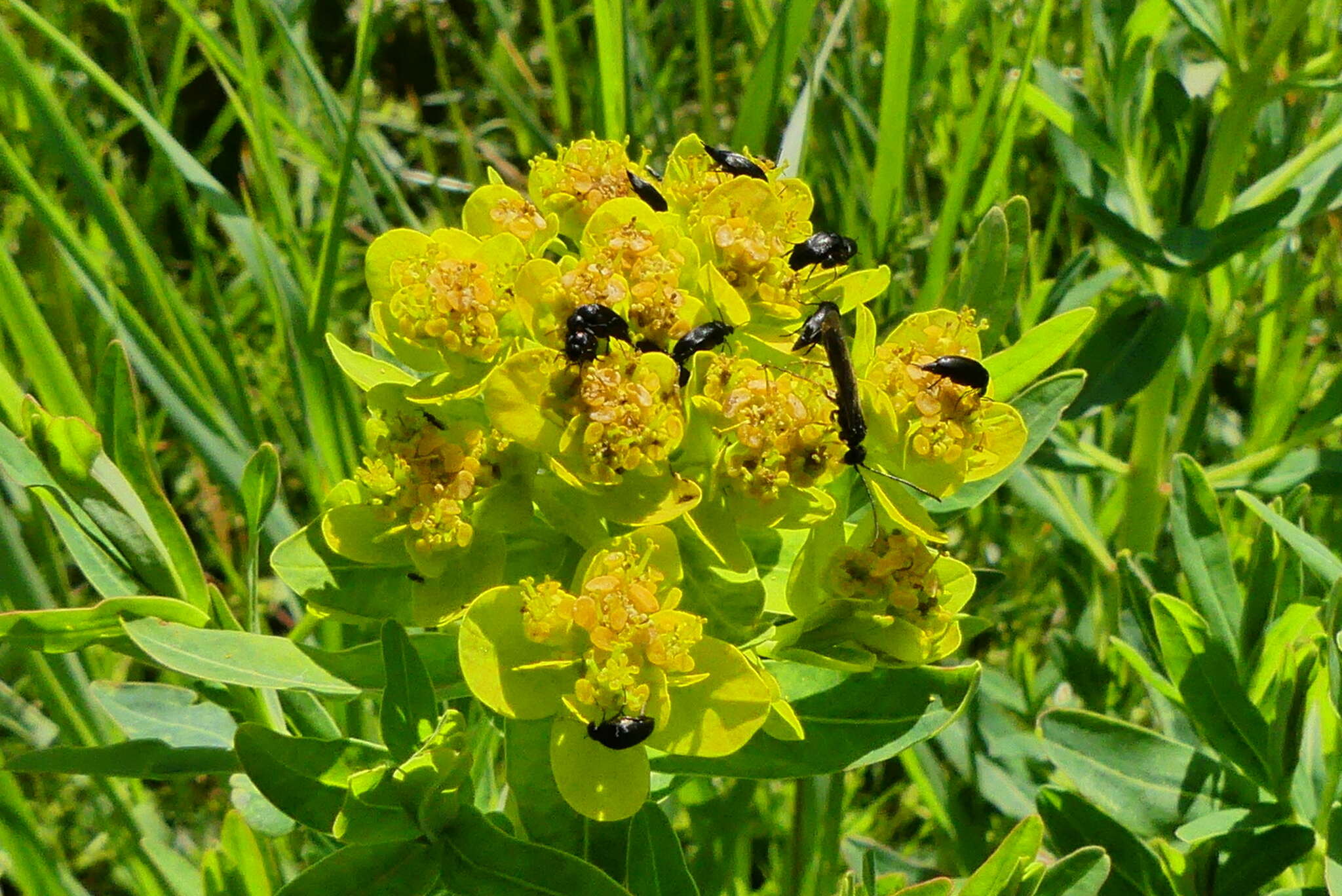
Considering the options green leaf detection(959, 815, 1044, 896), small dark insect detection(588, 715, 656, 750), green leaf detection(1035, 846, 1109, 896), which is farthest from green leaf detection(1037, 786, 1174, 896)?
small dark insect detection(588, 715, 656, 750)

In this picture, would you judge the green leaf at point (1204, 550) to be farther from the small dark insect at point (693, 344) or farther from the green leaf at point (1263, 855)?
the small dark insect at point (693, 344)

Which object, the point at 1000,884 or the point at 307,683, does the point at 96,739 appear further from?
the point at 1000,884

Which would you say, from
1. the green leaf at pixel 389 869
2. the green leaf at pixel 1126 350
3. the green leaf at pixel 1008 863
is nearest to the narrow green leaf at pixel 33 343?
the green leaf at pixel 389 869

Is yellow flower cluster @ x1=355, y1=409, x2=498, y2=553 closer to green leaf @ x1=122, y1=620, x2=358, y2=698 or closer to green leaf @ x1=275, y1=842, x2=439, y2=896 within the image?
green leaf @ x1=122, y1=620, x2=358, y2=698

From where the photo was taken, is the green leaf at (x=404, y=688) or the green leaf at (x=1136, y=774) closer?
the green leaf at (x=404, y=688)

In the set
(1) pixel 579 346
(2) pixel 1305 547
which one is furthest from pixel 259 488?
(2) pixel 1305 547

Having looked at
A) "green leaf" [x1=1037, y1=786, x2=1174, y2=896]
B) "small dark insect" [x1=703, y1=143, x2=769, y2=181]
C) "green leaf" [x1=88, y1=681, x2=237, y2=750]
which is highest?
"small dark insect" [x1=703, y1=143, x2=769, y2=181]

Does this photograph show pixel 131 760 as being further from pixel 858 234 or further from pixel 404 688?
pixel 858 234
